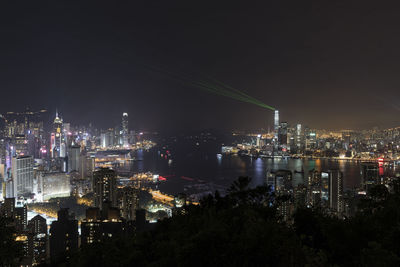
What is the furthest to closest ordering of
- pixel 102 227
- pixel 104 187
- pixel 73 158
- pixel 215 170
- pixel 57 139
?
1. pixel 57 139
2. pixel 73 158
3. pixel 215 170
4. pixel 104 187
5. pixel 102 227

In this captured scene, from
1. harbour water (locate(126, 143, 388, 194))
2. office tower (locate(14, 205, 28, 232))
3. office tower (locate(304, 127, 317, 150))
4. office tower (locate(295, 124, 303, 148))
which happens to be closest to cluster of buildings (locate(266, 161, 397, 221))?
harbour water (locate(126, 143, 388, 194))

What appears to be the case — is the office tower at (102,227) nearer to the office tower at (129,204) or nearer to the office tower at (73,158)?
the office tower at (129,204)

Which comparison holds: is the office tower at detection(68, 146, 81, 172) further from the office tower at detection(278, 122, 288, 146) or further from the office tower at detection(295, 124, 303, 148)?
the office tower at detection(295, 124, 303, 148)

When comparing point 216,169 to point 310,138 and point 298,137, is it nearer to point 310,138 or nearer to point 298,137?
point 298,137

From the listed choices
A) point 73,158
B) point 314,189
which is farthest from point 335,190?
point 73,158

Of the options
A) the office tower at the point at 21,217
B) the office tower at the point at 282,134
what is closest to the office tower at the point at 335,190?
the office tower at the point at 21,217

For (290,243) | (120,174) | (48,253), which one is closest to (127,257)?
(290,243)

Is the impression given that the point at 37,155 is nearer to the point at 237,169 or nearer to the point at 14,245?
the point at 237,169
